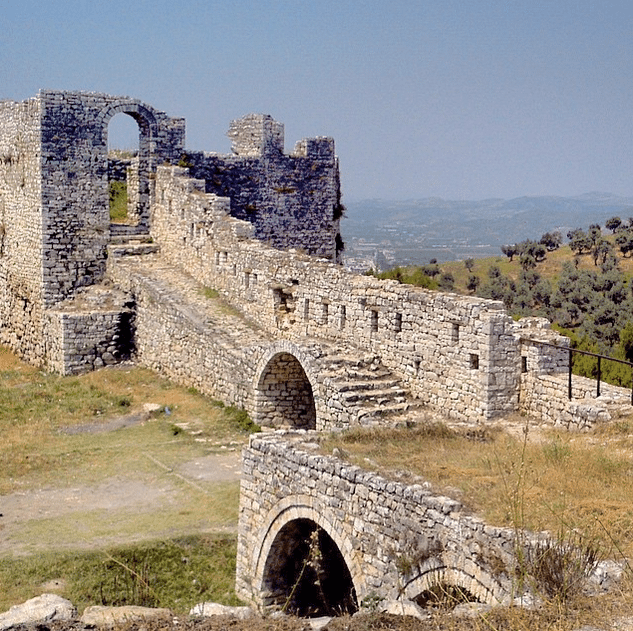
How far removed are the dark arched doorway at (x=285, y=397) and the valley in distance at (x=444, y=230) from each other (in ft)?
137

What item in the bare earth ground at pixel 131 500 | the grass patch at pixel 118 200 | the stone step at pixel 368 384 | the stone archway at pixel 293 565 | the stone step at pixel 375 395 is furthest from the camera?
the grass patch at pixel 118 200

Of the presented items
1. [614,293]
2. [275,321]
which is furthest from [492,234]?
[275,321]

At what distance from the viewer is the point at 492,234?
103875mm

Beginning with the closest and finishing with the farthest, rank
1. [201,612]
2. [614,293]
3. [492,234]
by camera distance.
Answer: [201,612]
[614,293]
[492,234]

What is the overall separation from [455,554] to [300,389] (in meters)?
10.00

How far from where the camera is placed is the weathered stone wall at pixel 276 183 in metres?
28.2

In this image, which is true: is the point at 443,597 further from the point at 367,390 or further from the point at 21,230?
the point at 21,230

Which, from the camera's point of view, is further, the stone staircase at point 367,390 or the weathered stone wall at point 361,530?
the stone staircase at point 367,390

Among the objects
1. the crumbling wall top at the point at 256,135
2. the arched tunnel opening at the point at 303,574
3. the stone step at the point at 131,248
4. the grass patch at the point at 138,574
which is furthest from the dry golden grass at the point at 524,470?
the crumbling wall top at the point at 256,135

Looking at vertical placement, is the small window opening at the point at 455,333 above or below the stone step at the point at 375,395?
above

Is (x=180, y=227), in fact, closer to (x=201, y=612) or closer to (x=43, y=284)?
(x=43, y=284)

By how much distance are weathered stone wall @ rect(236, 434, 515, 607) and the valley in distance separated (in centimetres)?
4837

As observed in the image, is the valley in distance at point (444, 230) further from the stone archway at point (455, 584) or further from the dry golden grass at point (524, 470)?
the stone archway at point (455, 584)

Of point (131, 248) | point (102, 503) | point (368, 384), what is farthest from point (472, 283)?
point (102, 503)
